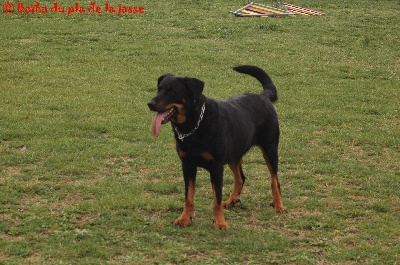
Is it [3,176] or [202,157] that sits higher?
[202,157]

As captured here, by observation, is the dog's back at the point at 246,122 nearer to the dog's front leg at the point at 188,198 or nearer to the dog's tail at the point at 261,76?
the dog's tail at the point at 261,76

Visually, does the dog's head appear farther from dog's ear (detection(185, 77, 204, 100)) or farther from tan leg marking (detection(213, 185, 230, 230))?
tan leg marking (detection(213, 185, 230, 230))

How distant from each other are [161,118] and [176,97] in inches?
10.8

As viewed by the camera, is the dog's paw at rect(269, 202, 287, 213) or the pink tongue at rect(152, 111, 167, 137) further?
the dog's paw at rect(269, 202, 287, 213)

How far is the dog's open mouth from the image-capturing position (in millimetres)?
6758

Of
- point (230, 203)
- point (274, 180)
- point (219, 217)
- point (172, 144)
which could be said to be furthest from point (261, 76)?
point (172, 144)

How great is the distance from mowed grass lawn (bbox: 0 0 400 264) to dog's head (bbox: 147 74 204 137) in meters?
1.17

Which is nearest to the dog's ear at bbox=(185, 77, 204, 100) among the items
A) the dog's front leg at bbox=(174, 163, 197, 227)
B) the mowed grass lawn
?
the dog's front leg at bbox=(174, 163, 197, 227)

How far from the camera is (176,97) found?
6.90 meters

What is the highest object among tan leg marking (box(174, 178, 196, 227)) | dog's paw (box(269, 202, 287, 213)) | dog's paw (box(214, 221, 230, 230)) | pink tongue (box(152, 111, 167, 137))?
pink tongue (box(152, 111, 167, 137))

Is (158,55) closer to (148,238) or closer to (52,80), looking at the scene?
→ (52,80)

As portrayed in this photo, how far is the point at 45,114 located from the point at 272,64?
6.53 meters

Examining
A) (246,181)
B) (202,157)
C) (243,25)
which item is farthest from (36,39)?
(202,157)

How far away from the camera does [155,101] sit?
6758 millimetres
